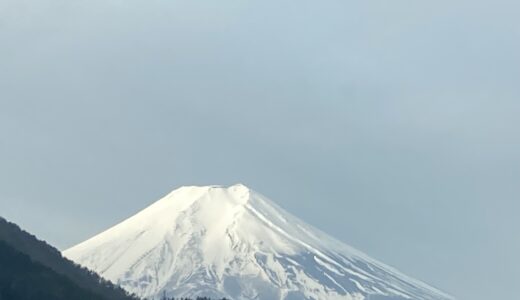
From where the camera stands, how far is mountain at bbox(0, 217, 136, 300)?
171 feet

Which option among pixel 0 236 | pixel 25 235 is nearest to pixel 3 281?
pixel 0 236

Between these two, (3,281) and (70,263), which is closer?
(3,281)

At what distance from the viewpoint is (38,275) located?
54.8 meters

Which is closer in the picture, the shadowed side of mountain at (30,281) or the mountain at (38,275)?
the shadowed side of mountain at (30,281)

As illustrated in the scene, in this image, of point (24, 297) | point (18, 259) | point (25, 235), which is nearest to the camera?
point (24, 297)

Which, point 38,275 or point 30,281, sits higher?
point 38,275

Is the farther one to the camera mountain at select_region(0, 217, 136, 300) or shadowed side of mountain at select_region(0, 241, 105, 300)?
mountain at select_region(0, 217, 136, 300)

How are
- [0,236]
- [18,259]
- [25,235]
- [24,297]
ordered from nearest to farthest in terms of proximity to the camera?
1. [24,297]
2. [18,259]
3. [0,236]
4. [25,235]

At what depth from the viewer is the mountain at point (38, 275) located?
52.2 metres

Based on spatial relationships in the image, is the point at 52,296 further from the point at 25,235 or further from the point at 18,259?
the point at 25,235

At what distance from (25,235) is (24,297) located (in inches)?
610

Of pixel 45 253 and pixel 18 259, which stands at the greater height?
pixel 45 253

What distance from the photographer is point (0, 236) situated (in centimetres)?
6138

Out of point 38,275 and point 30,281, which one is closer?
point 30,281
